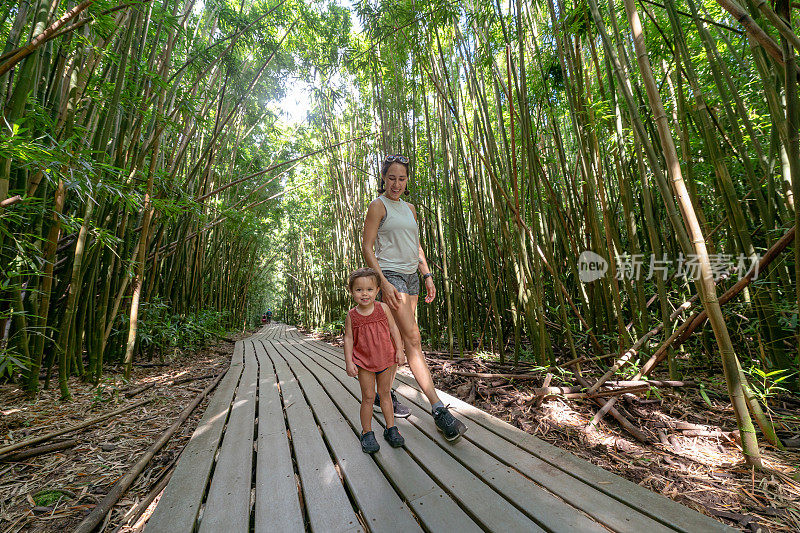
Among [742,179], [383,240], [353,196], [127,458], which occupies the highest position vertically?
[353,196]

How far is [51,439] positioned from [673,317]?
110 inches

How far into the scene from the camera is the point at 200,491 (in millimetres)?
924

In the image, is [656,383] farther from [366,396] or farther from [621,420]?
[366,396]

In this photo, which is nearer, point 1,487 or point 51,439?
point 1,487

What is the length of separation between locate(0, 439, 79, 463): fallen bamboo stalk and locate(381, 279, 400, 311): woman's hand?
134 cm

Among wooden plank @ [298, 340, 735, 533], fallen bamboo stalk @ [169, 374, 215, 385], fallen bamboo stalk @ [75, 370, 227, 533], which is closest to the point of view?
wooden plank @ [298, 340, 735, 533]

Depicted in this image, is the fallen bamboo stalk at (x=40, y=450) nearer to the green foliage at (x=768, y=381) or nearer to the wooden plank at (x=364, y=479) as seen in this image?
the wooden plank at (x=364, y=479)

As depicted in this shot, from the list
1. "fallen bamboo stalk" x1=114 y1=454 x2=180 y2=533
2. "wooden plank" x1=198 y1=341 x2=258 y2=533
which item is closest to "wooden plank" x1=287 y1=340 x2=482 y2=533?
"wooden plank" x1=198 y1=341 x2=258 y2=533

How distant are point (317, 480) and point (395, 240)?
0.88 metres

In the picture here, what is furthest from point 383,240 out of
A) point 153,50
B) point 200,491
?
point 153,50

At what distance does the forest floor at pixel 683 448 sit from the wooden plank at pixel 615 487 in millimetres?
115

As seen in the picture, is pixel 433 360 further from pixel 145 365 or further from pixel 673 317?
pixel 145 365

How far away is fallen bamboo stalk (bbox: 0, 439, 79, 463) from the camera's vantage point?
3.75 feet

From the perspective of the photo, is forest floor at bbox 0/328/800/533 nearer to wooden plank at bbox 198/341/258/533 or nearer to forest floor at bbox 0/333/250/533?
forest floor at bbox 0/333/250/533
